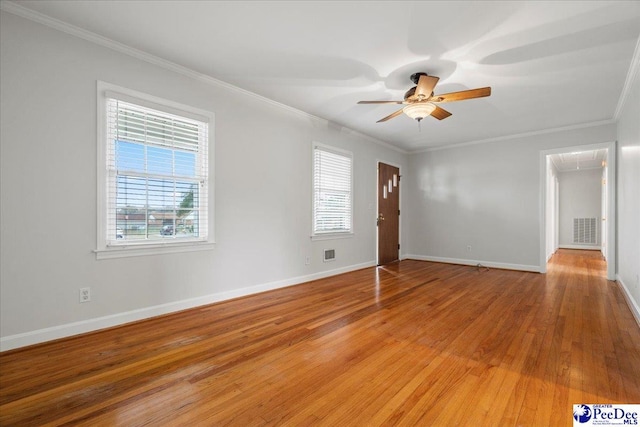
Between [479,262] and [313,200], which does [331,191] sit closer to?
[313,200]

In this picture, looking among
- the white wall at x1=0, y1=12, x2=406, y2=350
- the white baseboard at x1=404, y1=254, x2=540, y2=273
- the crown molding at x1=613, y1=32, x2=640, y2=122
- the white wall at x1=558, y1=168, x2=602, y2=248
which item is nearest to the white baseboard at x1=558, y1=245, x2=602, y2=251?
the white wall at x1=558, y1=168, x2=602, y2=248

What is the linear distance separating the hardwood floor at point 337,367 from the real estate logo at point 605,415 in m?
0.05

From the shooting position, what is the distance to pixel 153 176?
3.04 m

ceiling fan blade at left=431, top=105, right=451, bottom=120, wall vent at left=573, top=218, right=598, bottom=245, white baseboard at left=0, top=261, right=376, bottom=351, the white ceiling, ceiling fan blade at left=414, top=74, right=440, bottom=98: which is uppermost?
the white ceiling

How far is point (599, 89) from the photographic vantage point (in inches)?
146

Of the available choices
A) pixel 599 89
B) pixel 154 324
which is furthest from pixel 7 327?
pixel 599 89

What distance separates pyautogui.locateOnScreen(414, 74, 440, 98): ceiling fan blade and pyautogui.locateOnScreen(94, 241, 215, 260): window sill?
294 centimetres

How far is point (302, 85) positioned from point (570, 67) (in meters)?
3.02

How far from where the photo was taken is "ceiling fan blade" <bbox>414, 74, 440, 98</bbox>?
2.88 m

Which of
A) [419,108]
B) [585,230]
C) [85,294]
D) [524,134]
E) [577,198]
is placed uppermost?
[524,134]

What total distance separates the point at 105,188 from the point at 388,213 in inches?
208

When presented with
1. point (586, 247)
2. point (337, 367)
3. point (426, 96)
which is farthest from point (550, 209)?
point (337, 367)

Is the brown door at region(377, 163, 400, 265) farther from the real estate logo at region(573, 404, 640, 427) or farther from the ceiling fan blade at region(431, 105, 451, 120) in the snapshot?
the real estate logo at region(573, 404, 640, 427)

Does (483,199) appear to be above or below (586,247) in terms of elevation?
above
